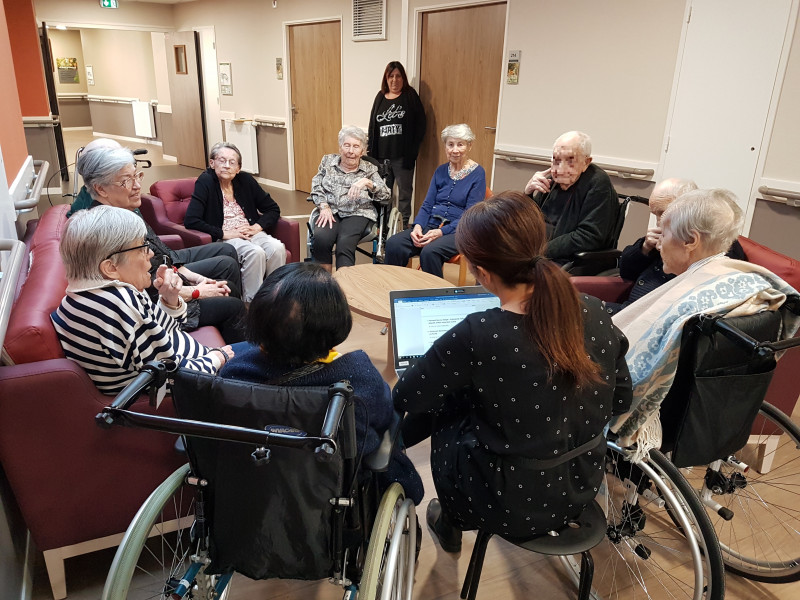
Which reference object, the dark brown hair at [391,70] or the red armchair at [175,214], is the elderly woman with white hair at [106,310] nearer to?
the red armchair at [175,214]

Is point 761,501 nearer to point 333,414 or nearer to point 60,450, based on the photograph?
point 333,414

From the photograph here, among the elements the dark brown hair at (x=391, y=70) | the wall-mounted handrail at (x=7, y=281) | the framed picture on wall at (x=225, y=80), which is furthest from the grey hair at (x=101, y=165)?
the framed picture on wall at (x=225, y=80)

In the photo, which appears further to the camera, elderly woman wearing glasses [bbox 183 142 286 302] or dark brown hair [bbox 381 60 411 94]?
dark brown hair [bbox 381 60 411 94]

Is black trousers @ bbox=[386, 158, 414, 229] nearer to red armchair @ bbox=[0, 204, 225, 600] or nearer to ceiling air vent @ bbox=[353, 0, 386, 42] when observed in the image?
ceiling air vent @ bbox=[353, 0, 386, 42]

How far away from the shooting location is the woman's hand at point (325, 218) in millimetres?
3893

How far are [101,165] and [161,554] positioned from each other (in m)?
1.58

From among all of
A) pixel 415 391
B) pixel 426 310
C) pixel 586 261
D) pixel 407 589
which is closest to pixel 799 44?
pixel 586 261

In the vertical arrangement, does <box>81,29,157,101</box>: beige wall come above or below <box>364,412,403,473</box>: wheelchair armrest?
above

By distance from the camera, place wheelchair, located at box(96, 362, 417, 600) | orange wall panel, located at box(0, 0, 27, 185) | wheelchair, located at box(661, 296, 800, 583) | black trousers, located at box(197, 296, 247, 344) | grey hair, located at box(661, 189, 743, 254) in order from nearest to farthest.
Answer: wheelchair, located at box(96, 362, 417, 600)
wheelchair, located at box(661, 296, 800, 583)
grey hair, located at box(661, 189, 743, 254)
black trousers, located at box(197, 296, 247, 344)
orange wall panel, located at box(0, 0, 27, 185)

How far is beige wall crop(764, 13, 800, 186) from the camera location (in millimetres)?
3137

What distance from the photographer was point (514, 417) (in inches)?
47.3

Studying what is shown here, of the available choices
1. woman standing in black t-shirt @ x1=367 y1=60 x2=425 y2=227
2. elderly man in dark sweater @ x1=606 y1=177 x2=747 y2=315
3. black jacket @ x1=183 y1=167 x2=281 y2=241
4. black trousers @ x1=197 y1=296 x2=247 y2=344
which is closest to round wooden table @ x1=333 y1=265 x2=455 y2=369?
black trousers @ x1=197 y1=296 x2=247 y2=344

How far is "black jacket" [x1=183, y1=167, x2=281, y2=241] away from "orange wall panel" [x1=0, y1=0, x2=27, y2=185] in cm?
91

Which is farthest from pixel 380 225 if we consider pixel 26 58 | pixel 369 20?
pixel 26 58
